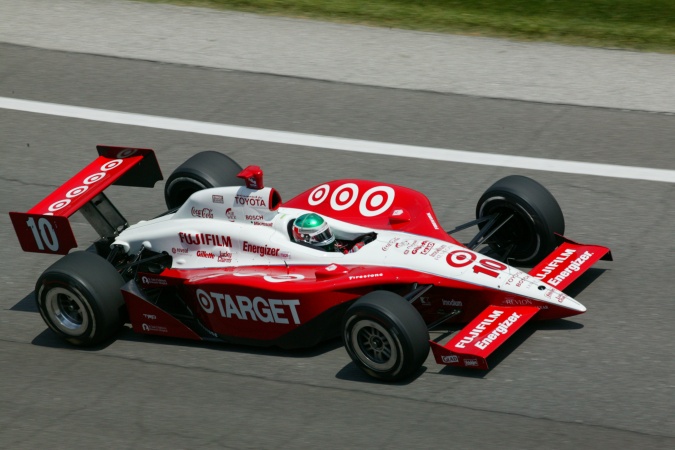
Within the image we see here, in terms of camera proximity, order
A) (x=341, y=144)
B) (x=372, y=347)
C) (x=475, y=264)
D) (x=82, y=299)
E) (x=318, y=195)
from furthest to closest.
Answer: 1. (x=341, y=144)
2. (x=318, y=195)
3. (x=82, y=299)
4. (x=475, y=264)
5. (x=372, y=347)

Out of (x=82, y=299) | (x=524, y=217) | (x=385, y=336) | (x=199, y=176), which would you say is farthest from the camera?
(x=199, y=176)

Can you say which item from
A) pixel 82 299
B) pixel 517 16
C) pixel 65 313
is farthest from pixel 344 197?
pixel 517 16

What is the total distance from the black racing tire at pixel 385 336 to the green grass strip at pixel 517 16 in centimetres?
707

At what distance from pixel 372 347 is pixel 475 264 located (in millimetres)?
965

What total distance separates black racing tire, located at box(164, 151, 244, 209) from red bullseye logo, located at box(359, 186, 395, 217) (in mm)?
1244

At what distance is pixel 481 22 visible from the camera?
46.8ft

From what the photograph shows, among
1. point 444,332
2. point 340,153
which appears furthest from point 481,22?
point 444,332

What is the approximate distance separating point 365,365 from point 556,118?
5.23 m

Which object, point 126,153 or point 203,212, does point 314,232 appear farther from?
point 126,153

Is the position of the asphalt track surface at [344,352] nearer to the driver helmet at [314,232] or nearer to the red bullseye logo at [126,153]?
the driver helmet at [314,232]

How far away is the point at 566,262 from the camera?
857cm

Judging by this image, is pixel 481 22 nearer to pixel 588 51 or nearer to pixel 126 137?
pixel 588 51

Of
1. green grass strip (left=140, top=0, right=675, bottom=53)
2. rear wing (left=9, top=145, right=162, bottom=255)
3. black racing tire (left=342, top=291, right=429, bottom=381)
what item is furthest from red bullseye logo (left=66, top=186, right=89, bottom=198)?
green grass strip (left=140, top=0, right=675, bottom=53)

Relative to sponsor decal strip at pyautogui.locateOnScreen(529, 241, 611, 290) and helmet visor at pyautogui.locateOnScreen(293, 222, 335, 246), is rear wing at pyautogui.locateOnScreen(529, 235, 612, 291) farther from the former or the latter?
helmet visor at pyautogui.locateOnScreen(293, 222, 335, 246)
